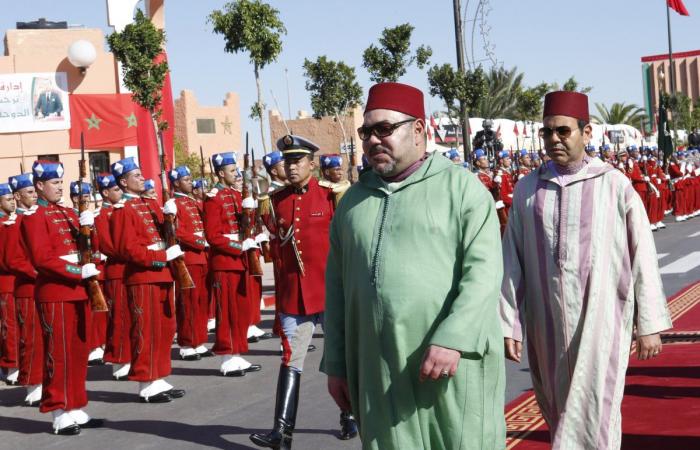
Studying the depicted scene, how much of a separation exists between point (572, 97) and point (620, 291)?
38.6 inches

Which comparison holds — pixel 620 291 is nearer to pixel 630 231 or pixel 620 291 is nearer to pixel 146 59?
pixel 630 231

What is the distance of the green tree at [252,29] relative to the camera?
998 inches

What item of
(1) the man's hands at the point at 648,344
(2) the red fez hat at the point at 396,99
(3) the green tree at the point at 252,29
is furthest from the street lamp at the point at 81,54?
(2) the red fez hat at the point at 396,99

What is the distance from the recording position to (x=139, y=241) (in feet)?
30.7

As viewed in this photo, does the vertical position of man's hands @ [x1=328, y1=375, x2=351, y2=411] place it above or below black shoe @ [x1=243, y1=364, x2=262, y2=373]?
above

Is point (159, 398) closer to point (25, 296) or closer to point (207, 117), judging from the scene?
point (25, 296)

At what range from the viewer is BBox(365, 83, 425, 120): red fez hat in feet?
13.4

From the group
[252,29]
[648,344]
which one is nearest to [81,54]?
[252,29]

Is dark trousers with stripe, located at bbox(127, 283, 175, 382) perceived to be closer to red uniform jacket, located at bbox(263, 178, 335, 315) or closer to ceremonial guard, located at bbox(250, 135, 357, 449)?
ceremonial guard, located at bbox(250, 135, 357, 449)

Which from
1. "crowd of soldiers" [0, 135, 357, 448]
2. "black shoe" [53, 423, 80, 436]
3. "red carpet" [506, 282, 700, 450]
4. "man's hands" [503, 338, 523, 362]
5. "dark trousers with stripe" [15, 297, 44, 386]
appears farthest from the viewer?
"dark trousers with stripe" [15, 297, 44, 386]

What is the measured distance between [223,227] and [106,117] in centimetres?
2418

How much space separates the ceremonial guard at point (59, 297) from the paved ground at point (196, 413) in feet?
0.86

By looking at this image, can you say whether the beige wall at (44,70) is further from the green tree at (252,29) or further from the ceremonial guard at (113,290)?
the ceremonial guard at (113,290)

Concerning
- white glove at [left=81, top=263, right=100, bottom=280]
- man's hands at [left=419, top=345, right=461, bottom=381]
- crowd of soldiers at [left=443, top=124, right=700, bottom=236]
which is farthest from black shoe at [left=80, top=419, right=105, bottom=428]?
crowd of soldiers at [left=443, top=124, right=700, bottom=236]
